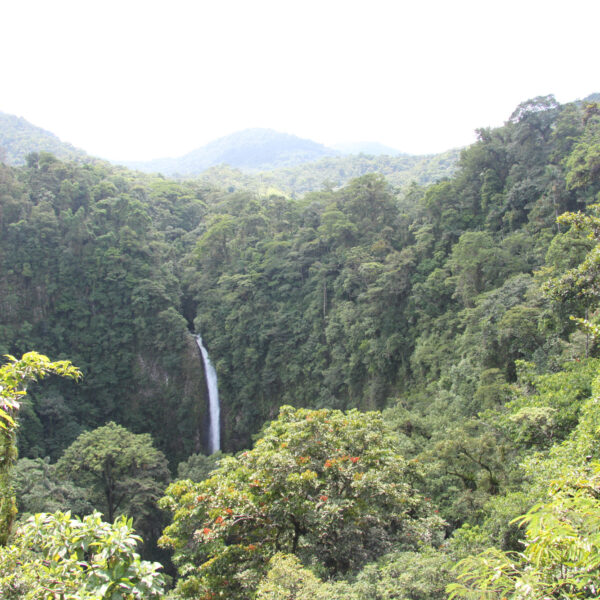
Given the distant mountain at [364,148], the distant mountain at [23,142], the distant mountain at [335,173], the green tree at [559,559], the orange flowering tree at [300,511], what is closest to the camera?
the green tree at [559,559]

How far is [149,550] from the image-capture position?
15508 mm

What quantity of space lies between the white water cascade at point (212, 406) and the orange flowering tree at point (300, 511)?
1460 cm

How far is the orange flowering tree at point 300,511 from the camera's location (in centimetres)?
600

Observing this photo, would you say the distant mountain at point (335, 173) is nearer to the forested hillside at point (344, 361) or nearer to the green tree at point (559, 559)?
the forested hillside at point (344, 361)

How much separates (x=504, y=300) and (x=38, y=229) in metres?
22.1

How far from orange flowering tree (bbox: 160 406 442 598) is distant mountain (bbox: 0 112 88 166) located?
47.5 meters

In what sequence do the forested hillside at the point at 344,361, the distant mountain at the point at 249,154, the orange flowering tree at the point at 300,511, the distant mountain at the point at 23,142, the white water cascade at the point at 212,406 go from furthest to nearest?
the distant mountain at the point at 249,154 → the distant mountain at the point at 23,142 → the white water cascade at the point at 212,406 → the orange flowering tree at the point at 300,511 → the forested hillside at the point at 344,361

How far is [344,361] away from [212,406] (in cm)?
799

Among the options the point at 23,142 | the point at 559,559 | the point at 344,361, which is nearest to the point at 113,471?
the point at 344,361

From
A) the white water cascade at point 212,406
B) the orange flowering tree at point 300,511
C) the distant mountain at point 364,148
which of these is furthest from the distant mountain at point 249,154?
the orange flowering tree at point 300,511

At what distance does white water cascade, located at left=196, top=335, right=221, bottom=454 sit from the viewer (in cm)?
2106

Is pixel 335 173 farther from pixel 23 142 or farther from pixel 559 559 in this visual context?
pixel 559 559

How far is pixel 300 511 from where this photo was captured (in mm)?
5887

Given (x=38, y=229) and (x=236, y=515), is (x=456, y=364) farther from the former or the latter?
(x=38, y=229)
